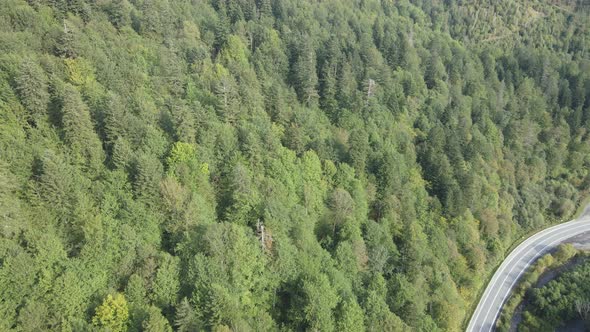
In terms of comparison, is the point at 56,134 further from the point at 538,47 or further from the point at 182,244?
the point at 538,47

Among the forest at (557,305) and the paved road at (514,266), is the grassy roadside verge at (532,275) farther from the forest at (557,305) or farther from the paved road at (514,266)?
the forest at (557,305)

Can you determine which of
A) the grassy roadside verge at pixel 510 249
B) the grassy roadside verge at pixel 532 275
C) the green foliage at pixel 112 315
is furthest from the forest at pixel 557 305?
the green foliage at pixel 112 315

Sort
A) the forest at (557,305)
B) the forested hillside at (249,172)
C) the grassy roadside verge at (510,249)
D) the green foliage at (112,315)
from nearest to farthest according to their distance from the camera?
the green foliage at (112,315)
the forested hillside at (249,172)
the forest at (557,305)
the grassy roadside verge at (510,249)

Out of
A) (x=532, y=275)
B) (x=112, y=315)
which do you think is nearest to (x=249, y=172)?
(x=112, y=315)

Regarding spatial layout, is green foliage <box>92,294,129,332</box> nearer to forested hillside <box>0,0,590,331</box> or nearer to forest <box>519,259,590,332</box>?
forested hillside <box>0,0,590,331</box>

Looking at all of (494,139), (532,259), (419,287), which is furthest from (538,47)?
(419,287)

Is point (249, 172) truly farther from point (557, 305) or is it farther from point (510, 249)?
point (510, 249)
